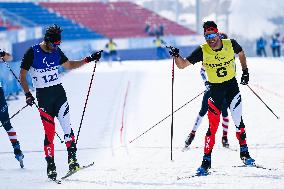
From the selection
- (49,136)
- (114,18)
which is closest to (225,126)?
(49,136)

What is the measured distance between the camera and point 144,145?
9.53 metres

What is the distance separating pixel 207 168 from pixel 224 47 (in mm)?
1459

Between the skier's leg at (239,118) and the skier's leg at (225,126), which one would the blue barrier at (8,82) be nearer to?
the skier's leg at (225,126)

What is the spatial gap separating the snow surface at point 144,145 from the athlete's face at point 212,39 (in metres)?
1.51

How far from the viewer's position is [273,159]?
289 inches

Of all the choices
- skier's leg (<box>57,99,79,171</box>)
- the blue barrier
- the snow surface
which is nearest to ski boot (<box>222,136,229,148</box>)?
the snow surface

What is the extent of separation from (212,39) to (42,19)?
39.8m

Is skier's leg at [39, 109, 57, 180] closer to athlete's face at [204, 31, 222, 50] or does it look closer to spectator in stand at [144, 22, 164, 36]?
athlete's face at [204, 31, 222, 50]

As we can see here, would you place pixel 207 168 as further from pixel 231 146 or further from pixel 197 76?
pixel 197 76

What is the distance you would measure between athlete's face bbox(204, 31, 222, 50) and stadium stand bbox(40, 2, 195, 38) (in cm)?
3917

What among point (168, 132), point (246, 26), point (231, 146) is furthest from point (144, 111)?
point (246, 26)

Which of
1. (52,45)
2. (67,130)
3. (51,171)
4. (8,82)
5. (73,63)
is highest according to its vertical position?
Answer: (52,45)

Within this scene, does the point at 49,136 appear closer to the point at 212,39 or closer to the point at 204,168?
the point at 204,168

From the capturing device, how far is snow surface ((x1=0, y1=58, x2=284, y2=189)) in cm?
641
